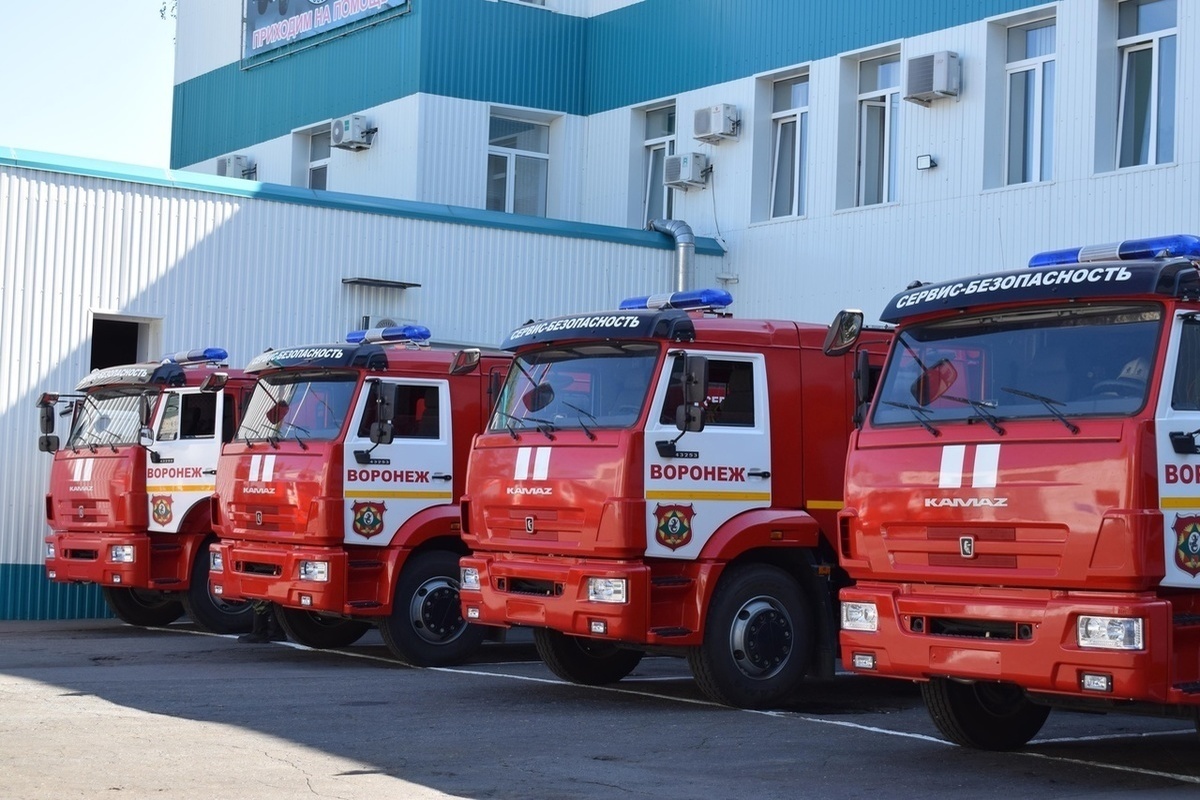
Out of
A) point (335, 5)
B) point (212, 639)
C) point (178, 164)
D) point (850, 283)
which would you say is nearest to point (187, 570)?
point (212, 639)

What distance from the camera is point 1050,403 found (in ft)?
28.5

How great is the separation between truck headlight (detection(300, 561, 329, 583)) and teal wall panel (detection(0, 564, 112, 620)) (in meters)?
6.36

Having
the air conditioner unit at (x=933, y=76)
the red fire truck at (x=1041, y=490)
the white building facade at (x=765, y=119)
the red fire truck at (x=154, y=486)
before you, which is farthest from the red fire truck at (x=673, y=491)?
the air conditioner unit at (x=933, y=76)

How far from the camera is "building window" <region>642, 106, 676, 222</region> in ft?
82.0

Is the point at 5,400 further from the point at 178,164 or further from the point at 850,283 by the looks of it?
the point at 178,164

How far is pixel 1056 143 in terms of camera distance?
62.4 ft

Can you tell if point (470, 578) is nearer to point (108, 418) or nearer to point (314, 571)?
point (314, 571)

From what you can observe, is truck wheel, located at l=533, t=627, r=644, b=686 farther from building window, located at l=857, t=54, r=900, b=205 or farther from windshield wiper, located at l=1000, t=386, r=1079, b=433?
building window, located at l=857, t=54, r=900, b=205

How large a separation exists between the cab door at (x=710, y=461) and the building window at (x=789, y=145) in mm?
11089

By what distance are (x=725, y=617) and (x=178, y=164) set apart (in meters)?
22.2

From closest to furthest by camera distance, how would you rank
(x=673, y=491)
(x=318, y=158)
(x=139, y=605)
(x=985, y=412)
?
(x=985, y=412) < (x=673, y=491) < (x=139, y=605) < (x=318, y=158)

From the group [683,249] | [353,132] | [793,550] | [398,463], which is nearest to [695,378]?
[793,550]

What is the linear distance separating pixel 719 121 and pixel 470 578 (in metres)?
12.5

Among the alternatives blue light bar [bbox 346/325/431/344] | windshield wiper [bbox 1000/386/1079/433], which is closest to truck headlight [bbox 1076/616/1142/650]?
windshield wiper [bbox 1000/386/1079/433]
